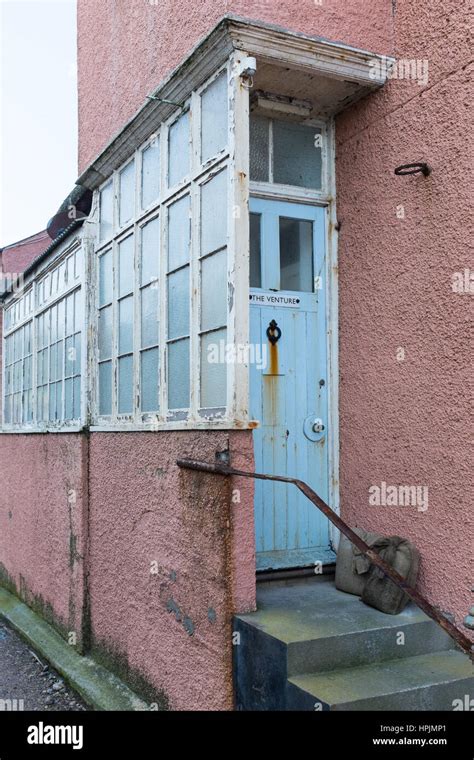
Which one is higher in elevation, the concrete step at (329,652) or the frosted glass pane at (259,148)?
the frosted glass pane at (259,148)

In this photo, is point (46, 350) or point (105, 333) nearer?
point (105, 333)

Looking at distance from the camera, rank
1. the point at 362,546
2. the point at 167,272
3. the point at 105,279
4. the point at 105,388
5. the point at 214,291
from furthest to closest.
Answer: the point at 105,279, the point at 105,388, the point at 167,272, the point at 214,291, the point at 362,546

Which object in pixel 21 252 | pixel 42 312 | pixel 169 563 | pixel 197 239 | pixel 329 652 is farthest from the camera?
pixel 21 252

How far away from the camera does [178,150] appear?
199 inches

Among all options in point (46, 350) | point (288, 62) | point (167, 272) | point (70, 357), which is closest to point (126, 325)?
point (167, 272)

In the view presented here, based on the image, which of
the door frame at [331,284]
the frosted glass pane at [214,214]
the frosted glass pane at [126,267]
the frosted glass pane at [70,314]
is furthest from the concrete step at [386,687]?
the frosted glass pane at [70,314]

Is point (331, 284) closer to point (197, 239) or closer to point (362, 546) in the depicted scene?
point (197, 239)

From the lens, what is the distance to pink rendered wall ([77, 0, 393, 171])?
4414mm

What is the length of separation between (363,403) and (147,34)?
10.8 ft

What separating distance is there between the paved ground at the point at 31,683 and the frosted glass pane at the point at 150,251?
10.7ft

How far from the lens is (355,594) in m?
4.38

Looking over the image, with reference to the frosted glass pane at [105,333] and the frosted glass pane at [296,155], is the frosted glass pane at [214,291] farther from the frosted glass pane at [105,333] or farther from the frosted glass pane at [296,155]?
the frosted glass pane at [105,333]

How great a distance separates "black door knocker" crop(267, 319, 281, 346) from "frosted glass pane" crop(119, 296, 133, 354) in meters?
1.40

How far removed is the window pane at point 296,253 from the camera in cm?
499
